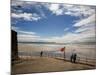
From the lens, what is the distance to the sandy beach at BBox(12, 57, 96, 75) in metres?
2.26

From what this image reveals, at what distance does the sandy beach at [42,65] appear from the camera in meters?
2.26

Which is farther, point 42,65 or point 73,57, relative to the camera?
point 73,57

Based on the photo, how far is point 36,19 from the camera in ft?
7.62

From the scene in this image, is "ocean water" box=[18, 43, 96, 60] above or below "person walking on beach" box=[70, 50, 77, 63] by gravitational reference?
above

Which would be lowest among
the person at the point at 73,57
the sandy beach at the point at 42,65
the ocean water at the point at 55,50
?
the sandy beach at the point at 42,65

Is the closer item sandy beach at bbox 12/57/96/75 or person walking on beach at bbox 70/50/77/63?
sandy beach at bbox 12/57/96/75

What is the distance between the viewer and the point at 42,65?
7.72 feet

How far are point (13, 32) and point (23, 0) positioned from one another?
42 centimetres

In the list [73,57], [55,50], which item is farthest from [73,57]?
[55,50]

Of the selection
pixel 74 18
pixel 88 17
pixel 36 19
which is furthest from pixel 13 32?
pixel 88 17

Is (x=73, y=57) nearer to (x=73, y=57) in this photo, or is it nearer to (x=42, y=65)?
(x=73, y=57)

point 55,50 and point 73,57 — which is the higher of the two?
point 55,50

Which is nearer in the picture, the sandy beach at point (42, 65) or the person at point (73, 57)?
the sandy beach at point (42, 65)

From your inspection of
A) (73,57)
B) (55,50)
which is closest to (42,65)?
(55,50)
